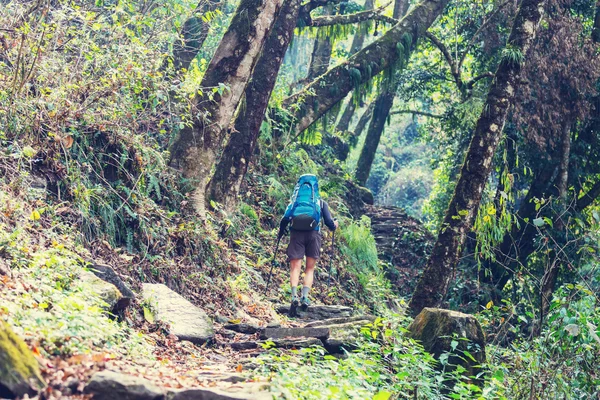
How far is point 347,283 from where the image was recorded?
14.5m

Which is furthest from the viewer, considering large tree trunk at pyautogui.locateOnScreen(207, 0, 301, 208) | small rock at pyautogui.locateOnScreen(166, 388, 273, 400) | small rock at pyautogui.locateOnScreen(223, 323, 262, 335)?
large tree trunk at pyautogui.locateOnScreen(207, 0, 301, 208)

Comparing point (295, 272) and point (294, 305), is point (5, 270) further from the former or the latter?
point (294, 305)

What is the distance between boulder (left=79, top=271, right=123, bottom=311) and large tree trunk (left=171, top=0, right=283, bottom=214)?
4155 mm

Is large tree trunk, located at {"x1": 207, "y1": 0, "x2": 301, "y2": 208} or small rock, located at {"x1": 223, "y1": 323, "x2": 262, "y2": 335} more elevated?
large tree trunk, located at {"x1": 207, "y1": 0, "x2": 301, "y2": 208}

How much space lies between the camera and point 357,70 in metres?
15.7

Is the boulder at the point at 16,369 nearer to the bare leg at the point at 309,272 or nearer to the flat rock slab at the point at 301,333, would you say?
the flat rock slab at the point at 301,333

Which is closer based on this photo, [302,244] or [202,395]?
[202,395]

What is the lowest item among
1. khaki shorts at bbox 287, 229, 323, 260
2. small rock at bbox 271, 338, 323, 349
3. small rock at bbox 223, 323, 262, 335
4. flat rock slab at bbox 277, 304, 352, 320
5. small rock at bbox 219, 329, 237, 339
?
small rock at bbox 219, 329, 237, 339

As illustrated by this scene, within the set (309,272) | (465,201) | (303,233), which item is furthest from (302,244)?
(465,201)

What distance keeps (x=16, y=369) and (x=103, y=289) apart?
8.53 feet

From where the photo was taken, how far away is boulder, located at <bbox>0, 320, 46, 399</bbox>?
3781 mm

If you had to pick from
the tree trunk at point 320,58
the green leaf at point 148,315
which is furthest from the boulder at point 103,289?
the tree trunk at point 320,58

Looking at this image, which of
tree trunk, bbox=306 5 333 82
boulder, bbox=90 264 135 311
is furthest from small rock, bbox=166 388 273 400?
tree trunk, bbox=306 5 333 82

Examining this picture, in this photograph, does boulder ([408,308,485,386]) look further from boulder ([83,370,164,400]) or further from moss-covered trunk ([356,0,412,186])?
moss-covered trunk ([356,0,412,186])
